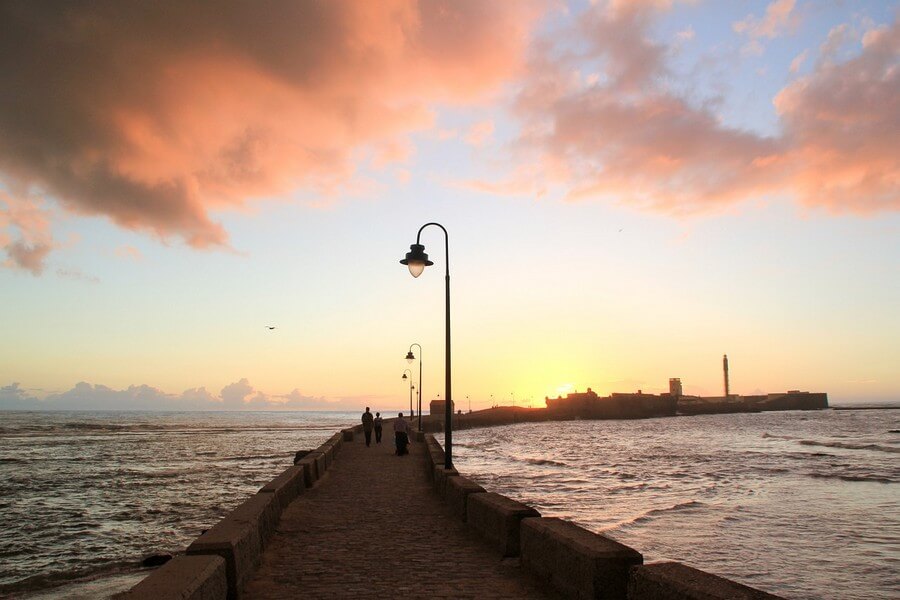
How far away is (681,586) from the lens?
453cm

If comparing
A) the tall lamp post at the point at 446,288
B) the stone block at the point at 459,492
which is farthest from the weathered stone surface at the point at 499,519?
the tall lamp post at the point at 446,288

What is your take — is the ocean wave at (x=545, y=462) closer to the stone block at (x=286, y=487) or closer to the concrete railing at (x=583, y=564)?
the stone block at (x=286, y=487)

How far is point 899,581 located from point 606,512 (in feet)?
29.4

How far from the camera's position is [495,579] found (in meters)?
7.09

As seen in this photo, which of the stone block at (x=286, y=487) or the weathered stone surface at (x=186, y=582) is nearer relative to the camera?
the weathered stone surface at (x=186, y=582)

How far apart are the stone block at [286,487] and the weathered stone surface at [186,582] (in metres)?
4.53

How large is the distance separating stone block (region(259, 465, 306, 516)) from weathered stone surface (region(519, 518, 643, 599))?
15.1 feet

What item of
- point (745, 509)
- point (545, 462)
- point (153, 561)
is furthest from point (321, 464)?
point (545, 462)

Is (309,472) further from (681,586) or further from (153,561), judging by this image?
(681,586)

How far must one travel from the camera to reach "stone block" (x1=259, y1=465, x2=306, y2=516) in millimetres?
10683

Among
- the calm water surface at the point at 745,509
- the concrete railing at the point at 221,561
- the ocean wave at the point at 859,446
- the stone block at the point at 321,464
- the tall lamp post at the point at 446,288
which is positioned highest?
the tall lamp post at the point at 446,288

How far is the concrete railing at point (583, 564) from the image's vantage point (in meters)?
4.56

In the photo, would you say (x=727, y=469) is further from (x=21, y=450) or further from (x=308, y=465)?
(x=21, y=450)

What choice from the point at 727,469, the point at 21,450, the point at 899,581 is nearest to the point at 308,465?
the point at 899,581
